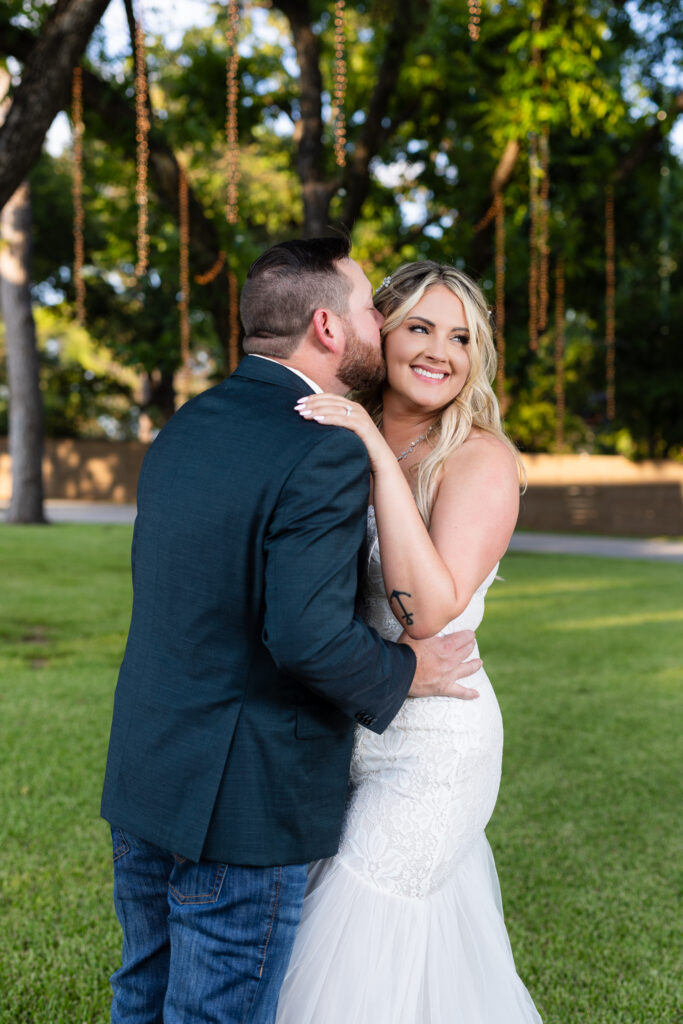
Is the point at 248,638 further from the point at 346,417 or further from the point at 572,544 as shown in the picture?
the point at 572,544

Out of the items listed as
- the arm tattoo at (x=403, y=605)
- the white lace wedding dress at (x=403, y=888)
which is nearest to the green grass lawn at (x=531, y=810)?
the white lace wedding dress at (x=403, y=888)

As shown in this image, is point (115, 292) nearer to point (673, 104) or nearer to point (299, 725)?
point (673, 104)

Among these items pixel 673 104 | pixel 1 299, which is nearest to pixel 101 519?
pixel 1 299

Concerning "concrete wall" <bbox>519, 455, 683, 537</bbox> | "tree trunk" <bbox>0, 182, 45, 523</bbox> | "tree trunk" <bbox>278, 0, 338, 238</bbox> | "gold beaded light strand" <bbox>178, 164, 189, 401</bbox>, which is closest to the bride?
"gold beaded light strand" <bbox>178, 164, 189, 401</bbox>

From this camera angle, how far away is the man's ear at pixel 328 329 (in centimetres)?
184

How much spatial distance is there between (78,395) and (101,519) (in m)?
12.9

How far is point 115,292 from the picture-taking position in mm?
28531

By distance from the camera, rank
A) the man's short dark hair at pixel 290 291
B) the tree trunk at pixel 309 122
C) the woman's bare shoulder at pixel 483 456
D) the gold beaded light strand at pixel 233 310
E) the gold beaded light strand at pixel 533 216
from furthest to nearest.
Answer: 1. the gold beaded light strand at pixel 233 310
2. the gold beaded light strand at pixel 533 216
3. the tree trunk at pixel 309 122
4. the woman's bare shoulder at pixel 483 456
5. the man's short dark hair at pixel 290 291

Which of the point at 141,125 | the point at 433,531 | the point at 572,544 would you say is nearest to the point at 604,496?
the point at 572,544

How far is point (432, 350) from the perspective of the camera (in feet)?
7.74

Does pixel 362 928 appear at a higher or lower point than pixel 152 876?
lower

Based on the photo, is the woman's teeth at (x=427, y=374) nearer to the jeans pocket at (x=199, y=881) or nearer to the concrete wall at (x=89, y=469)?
the jeans pocket at (x=199, y=881)

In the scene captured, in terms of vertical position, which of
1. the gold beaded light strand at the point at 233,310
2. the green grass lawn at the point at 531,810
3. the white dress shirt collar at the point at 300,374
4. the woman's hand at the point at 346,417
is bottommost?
the green grass lawn at the point at 531,810

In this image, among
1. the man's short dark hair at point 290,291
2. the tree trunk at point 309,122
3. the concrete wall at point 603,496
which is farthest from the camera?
the concrete wall at point 603,496
